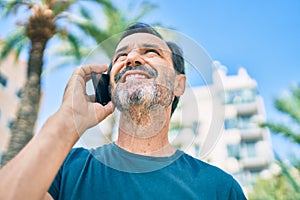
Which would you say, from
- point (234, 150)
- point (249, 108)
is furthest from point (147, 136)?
point (249, 108)

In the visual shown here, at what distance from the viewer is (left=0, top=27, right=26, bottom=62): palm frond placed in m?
12.5

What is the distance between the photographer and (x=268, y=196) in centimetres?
1683

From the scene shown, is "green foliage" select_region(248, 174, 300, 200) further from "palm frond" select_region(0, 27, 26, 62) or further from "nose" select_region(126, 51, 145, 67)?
"nose" select_region(126, 51, 145, 67)

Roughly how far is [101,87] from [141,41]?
243 mm

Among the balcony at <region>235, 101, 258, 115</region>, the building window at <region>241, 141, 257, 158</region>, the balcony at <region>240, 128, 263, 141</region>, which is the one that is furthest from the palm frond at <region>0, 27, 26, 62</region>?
the balcony at <region>235, 101, 258, 115</region>

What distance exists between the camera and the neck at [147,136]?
1656mm

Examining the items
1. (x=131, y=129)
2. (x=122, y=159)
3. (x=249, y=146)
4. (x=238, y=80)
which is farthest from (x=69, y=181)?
(x=249, y=146)

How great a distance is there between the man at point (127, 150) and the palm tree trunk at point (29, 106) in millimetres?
8213

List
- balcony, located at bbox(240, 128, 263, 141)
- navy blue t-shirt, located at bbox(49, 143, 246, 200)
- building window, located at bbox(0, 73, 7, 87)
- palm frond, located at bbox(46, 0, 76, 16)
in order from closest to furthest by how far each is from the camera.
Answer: navy blue t-shirt, located at bbox(49, 143, 246, 200) < palm frond, located at bbox(46, 0, 76, 16) < building window, located at bbox(0, 73, 7, 87) < balcony, located at bbox(240, 128, 263, 141)

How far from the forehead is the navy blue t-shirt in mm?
387

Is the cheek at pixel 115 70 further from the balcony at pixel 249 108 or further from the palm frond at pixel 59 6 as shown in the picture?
the balcony at pixel 249 108

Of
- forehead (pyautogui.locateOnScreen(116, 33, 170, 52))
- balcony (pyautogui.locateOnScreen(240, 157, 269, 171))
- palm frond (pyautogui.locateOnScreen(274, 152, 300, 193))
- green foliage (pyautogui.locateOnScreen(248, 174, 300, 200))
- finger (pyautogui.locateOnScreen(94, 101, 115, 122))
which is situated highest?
forehead (pyautogui.locateOnScreen(116, 33, 170, 52))

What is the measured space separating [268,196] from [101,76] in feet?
53.9

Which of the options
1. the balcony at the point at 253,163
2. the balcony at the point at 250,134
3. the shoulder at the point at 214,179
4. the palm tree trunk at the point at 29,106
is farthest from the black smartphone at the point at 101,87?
the balcony at the point at 250,134
